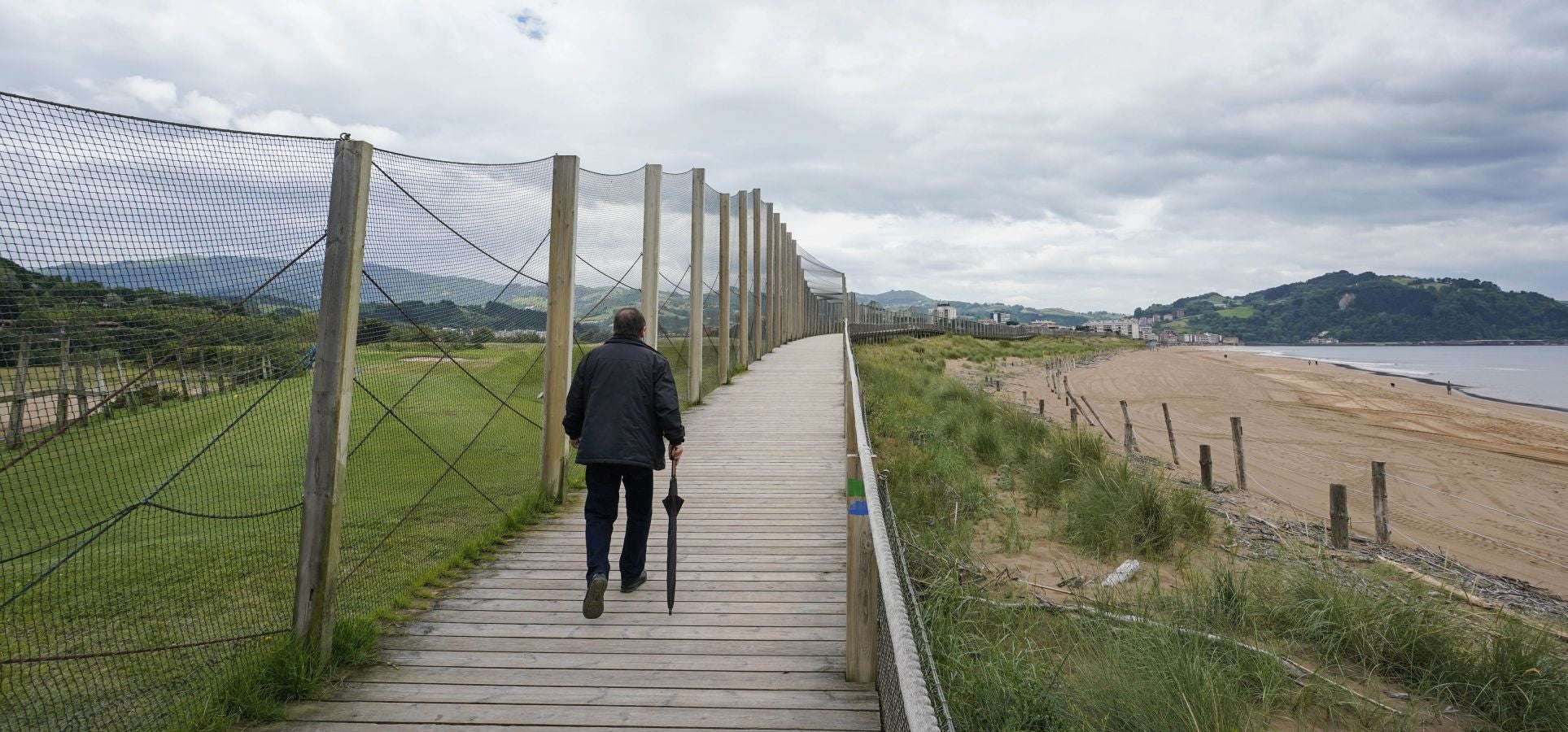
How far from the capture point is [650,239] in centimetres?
927

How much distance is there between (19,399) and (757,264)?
48.0 ft

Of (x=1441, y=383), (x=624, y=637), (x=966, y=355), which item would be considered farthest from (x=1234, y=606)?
(x=1441, y=383)

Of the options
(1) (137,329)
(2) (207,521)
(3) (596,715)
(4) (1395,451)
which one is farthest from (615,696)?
(4) (1395,451)

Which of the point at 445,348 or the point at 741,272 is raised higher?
the point at 741,272

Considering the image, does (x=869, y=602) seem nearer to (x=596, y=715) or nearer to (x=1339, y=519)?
(x=596, y=715)

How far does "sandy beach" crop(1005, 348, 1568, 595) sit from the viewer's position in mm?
11281

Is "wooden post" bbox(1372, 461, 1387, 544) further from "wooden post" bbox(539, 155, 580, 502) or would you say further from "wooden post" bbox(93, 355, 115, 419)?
"wooden post" bbox(93, 355, 115, 419)

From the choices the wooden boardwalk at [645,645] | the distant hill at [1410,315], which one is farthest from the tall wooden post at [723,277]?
the distant hill at [1410,315]

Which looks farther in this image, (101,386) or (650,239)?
(650,239)

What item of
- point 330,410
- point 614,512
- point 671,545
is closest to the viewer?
point 330,410

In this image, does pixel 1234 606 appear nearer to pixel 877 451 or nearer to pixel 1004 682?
pixel 1004 682

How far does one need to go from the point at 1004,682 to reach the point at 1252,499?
11193mm

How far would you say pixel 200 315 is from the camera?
10.4 feet

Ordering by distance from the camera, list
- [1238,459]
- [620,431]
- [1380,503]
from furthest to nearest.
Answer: [1238,459] < [1380,503] < [620,431]
